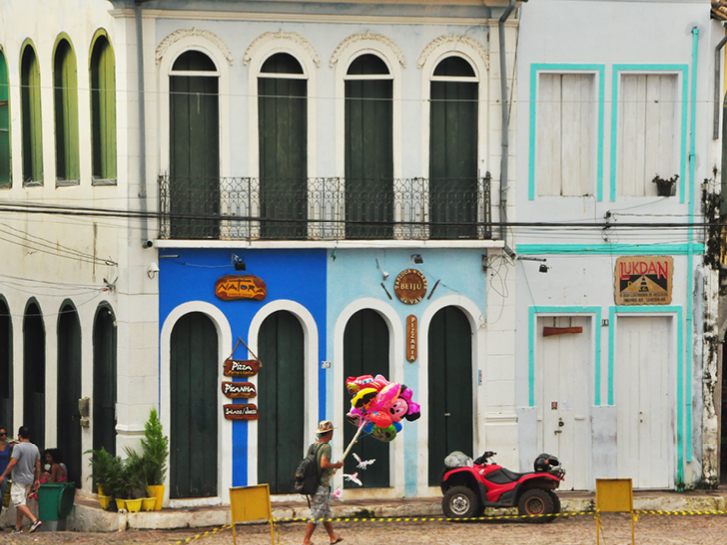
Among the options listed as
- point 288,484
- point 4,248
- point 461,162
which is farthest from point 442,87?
point 4,248

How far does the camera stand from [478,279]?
1997cm

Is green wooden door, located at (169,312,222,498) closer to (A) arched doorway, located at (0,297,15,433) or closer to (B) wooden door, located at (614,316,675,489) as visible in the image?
(A) arched doorway, located at (0,297,15,433)

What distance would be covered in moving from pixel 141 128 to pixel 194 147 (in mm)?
943

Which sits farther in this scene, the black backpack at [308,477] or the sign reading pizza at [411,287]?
the sign reading pizza at [411,287]

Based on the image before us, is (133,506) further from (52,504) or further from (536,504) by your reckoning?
(536,504)

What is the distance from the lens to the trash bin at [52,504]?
1925cm

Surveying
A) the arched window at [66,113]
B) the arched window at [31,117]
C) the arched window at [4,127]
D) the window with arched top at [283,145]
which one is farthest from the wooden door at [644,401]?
the arched window at [4,127]

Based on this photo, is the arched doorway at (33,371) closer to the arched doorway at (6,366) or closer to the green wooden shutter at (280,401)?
the arched doorway at (6,366)

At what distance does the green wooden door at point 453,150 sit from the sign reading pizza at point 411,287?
696 millimetres

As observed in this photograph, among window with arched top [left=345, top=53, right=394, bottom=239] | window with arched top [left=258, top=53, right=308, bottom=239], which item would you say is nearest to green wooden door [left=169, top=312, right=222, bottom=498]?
window with arched top [left=258, top=53, right=308, bottom=239]

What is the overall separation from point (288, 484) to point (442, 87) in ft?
21.6

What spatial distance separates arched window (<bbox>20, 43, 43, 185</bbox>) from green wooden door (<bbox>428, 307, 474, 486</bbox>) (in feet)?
24.4

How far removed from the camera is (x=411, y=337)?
19.8 m

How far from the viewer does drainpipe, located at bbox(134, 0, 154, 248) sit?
735 inches
